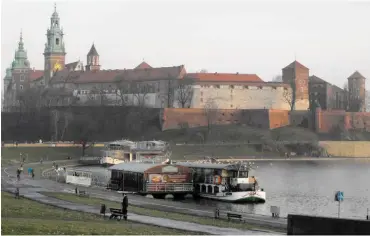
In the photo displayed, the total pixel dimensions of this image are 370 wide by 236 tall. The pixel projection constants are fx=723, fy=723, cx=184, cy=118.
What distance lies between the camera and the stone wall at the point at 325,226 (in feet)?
41.9

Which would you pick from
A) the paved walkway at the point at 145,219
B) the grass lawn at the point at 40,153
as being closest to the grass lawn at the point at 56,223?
the paved walkway at the point at 145,219

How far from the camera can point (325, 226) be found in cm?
1310

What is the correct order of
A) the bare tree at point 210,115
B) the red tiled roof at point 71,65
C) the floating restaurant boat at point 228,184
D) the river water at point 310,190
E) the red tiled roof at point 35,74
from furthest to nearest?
the red tiled roof at point 35,74 → the red tiled roof at point 71,65 → the bare tree at point 210,115 → the floating restaurant boat at point 228,184 → the river water at point 310,190

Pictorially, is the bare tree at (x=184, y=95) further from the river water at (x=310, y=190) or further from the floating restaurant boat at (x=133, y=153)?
the floating restaurant boat at (x=133, y=153)

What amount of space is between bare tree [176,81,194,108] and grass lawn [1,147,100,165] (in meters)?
21.8

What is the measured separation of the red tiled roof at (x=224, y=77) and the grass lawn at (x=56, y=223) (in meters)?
66.6

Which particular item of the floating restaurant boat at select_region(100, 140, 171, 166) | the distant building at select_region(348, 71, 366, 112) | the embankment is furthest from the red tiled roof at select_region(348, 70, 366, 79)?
the floating restaurant boat at select_region(100, 140, 171, 166)

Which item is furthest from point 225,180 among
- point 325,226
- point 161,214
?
point 325,226

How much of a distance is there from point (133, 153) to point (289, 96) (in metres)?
42.3

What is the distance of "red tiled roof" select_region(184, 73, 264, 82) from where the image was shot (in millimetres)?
85350

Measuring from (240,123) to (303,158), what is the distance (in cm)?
1196

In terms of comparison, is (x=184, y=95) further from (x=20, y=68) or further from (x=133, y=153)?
(x=133, y=153)

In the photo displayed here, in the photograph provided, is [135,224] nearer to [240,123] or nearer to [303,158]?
[303,158]

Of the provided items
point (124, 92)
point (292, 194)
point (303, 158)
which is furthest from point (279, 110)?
point (292, 194)
